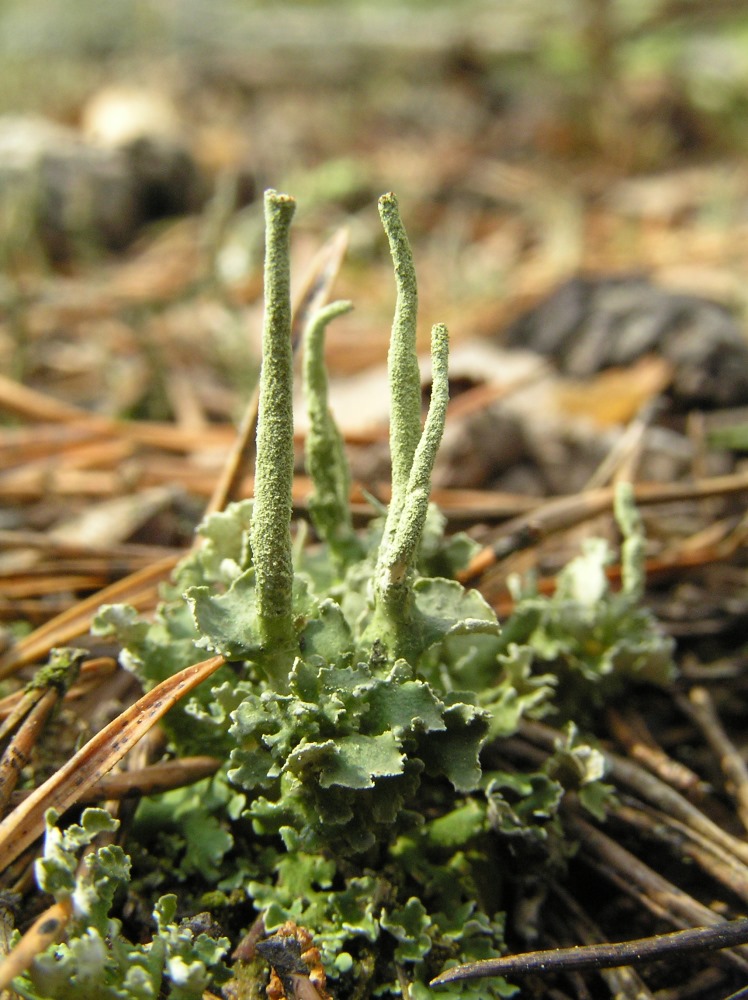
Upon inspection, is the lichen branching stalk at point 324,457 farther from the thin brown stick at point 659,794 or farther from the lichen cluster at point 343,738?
→ the thin brown stick at point 659,794

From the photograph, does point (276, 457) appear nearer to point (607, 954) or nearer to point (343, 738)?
point (343, 738)

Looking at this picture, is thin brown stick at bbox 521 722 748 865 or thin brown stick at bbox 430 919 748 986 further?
thin brown stick at bbox 521 722 748 865

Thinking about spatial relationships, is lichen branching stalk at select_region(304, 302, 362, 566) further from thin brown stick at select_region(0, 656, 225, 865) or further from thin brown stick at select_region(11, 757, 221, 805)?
thin brown stick at select_region(11, 757, 221, 805)

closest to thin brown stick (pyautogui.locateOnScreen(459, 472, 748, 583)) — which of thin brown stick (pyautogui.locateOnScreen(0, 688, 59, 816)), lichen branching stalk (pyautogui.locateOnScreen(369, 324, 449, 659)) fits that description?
lichen branching stalk (pyautogui.locateOnScreen(369, 324, 449, 659))

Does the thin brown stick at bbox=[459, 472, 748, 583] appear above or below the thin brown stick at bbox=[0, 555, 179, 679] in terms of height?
above

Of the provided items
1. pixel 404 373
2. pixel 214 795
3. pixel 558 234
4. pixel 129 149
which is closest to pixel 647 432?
pixel 404 373

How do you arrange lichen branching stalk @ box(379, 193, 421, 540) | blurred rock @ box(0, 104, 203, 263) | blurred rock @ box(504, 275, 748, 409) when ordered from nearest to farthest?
lichen branching stalk @ box(379, 193, 421, 540), blurred rock @ box(504, 275, 748, 409), blurred rock @ box(0, 104, 203, 263)

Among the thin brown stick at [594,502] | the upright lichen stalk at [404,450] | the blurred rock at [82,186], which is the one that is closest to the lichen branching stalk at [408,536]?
the upright lichen stalk at [404,450]
